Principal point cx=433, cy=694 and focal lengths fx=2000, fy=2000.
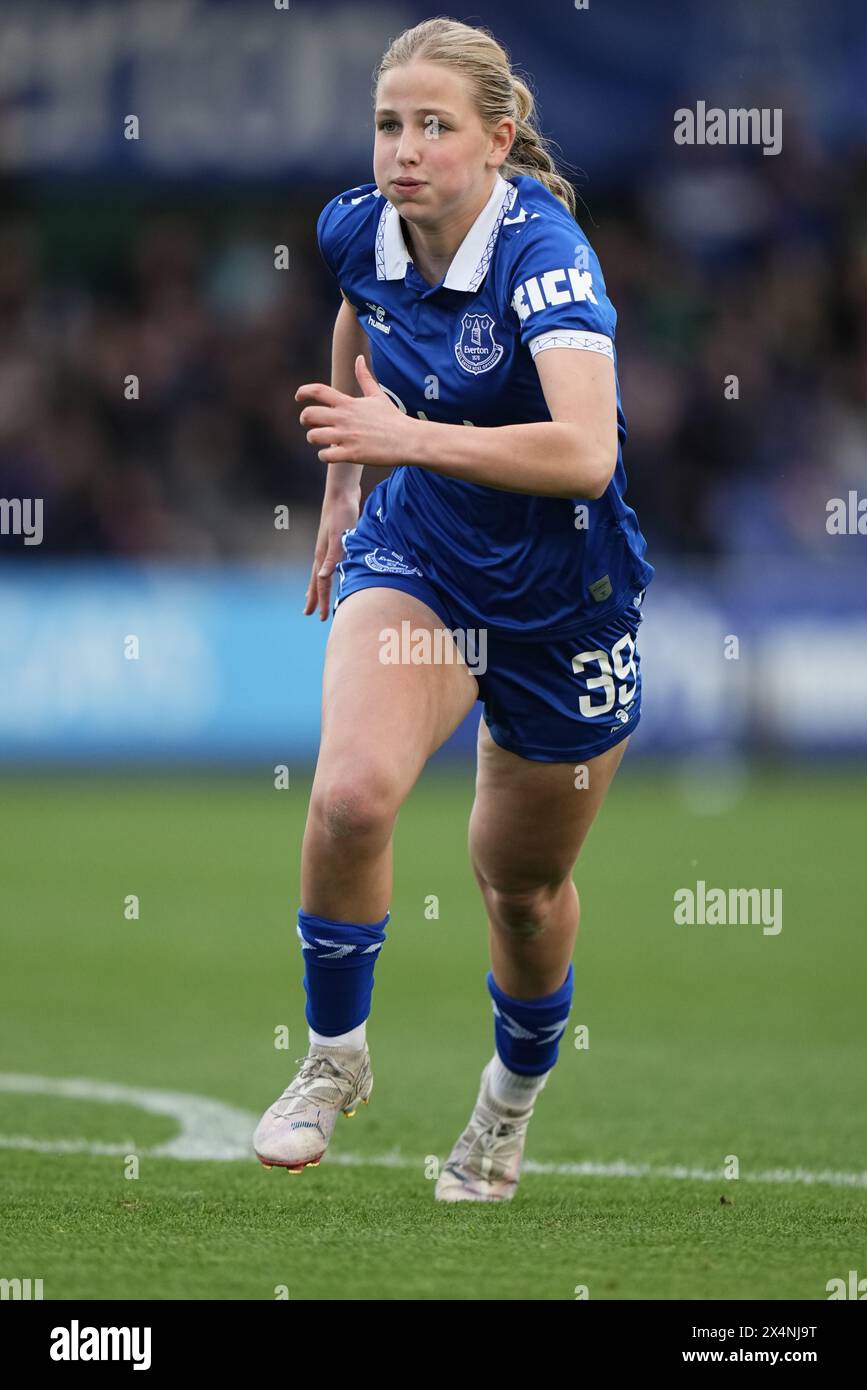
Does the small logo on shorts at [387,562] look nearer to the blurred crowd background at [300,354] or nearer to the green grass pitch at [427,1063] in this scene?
the green grass pitch at [427,1063]

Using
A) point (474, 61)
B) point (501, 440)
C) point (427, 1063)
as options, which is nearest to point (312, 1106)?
point (501, 440)

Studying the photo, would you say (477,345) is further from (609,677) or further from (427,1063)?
(427,1063)

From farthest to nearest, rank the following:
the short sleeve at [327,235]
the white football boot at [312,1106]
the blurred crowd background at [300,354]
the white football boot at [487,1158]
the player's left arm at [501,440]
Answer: the blurred crowd background at [300,354]
the white football boot at [487,1158]
the short sleeve at [327,235]
the white football boot at [312,1106]
the player's left arm at [501,440]

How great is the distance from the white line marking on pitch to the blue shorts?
3.70 feet

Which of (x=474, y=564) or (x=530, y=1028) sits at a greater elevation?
(x=474, y=564)

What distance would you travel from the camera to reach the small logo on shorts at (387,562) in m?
4.37

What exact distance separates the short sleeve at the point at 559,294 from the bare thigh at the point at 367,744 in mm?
701

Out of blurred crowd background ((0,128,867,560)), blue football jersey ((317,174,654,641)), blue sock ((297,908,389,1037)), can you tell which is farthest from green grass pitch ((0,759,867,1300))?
blurred crowd background ((0,128,867,560))

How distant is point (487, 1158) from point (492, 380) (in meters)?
1.81

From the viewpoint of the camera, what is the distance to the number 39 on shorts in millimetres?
4414

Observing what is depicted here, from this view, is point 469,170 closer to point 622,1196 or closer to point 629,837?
point 622,1196

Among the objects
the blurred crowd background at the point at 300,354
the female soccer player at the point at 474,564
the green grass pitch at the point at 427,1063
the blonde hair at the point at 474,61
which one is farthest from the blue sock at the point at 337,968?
the blurred crowd background at the point at 300,354

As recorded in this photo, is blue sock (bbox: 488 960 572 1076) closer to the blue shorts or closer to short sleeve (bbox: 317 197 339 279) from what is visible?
the blue shorts

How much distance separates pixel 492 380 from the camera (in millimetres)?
4105
